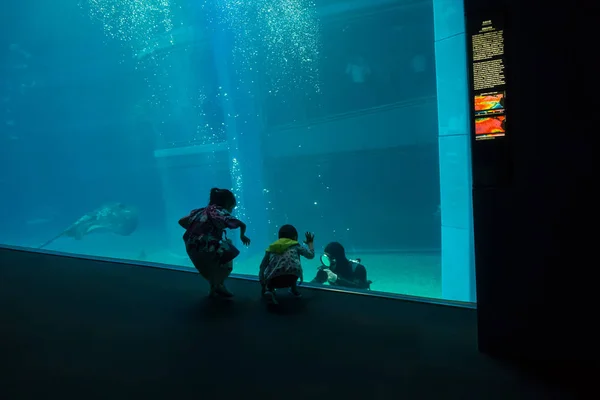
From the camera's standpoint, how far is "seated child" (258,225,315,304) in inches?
130

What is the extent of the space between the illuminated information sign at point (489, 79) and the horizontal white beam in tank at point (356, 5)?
63.4ft

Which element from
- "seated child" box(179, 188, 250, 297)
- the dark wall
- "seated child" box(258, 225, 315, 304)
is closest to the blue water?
"seated child" box(258, 225, 315, 304)

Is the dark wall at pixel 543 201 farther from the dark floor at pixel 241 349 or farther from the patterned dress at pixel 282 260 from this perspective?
the patterned dress at pixel 282 260

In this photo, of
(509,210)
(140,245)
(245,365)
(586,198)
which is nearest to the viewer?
(586,198)

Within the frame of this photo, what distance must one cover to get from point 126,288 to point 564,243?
3.86 m

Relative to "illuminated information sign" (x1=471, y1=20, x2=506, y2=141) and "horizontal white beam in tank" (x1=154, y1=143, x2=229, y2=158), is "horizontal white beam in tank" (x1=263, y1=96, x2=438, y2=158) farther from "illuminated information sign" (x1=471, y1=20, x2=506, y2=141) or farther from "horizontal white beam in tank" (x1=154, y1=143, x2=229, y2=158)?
"illuminated information sign" (x1=471, y1=20, x2=506, y2=141)

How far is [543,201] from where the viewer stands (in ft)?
6.52

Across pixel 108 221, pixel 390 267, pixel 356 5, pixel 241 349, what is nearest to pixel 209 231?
pixel 241 349

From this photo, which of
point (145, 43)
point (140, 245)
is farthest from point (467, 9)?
point (145, 43)

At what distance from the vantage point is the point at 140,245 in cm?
3312

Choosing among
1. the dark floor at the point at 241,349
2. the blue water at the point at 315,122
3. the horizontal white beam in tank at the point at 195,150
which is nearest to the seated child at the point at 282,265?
the dark floor at the point at 241,349

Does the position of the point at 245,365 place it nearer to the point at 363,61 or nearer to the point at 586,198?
the point at 586,198

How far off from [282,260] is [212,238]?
0.63 meters

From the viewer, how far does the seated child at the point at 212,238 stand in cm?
329
